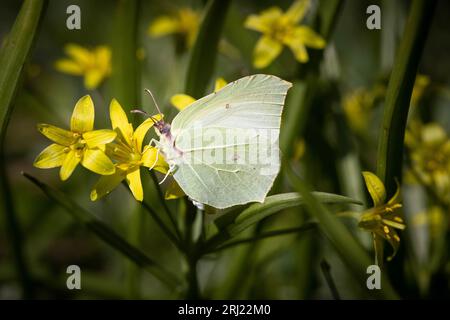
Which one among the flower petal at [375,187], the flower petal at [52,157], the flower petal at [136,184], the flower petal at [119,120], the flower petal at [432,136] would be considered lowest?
the flower petal at [375,187]

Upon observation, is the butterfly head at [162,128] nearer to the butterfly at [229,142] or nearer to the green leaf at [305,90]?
the butterfly at [229,142]

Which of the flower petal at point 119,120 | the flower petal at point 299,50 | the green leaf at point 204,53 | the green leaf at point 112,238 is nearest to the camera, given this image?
Result: the flower petal at point 119,120

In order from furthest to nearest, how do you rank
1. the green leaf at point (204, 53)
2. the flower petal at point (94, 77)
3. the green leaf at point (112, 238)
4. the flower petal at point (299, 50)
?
the flower petal at point (94, 77)
the flower petal at point (299, 50)
the green leaf at point (204, 53)
the green leaf at point (112, 238)

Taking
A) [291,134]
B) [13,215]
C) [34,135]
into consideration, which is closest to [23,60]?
[13,215]

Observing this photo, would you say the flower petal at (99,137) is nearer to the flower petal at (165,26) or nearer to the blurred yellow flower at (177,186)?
the blurred yellow flower at (177,186)

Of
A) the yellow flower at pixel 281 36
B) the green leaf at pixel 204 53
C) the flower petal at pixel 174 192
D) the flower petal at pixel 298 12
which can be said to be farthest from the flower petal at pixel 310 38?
the flower petal at pixel 174 192

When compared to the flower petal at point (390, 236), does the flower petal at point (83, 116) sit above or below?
above

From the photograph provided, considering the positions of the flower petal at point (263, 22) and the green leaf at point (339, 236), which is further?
the flower petal at point (263, 22)
